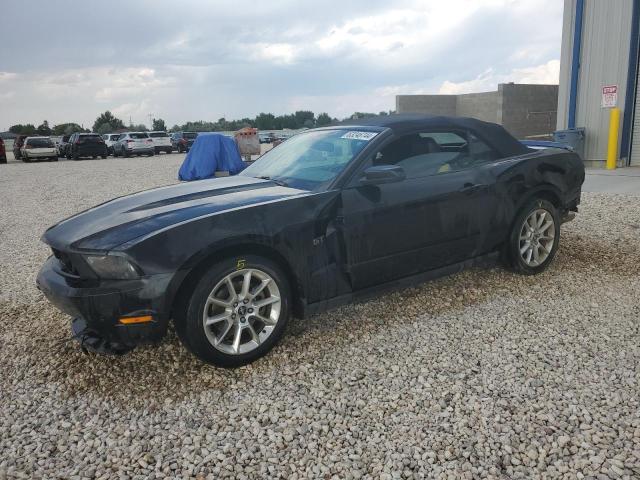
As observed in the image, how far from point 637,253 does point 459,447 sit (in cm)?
426

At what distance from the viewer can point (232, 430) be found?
2.73m

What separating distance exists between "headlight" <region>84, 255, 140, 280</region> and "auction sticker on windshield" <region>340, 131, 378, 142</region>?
1.94m

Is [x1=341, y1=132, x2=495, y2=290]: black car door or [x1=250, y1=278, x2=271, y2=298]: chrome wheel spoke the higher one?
[x1=341, y1=132, x2=495, y2=290]: black car door

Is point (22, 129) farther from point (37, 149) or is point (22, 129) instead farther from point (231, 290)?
point (231, 290)

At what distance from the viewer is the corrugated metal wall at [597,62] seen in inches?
489

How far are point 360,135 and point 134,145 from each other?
92.6ft

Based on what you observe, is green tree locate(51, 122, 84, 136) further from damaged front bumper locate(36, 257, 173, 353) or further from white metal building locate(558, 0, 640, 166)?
damaged front bumper locate(36, 257, 173, 353)

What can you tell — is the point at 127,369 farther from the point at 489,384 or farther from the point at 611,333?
the point at 611,333

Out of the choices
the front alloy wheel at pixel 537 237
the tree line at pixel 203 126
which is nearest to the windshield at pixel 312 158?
the front alloy wheel at pixel 537 237

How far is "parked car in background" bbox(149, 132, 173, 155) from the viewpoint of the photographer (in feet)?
102

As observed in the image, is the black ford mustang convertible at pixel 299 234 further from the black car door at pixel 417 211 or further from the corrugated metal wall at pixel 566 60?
the corrugated metal wall at pixel 566 60

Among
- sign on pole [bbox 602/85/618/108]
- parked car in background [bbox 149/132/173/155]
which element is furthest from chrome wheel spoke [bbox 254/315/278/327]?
parked car in background [bbox 149/132/173/155]

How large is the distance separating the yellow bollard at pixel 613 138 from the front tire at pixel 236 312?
12.2 metres

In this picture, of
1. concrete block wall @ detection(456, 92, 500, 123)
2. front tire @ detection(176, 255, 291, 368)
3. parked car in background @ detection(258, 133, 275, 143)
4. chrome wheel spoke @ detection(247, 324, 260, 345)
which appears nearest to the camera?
front tire @ detection(176, 255, 291, 368)
